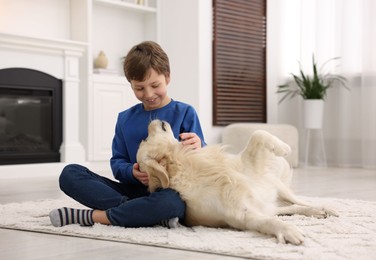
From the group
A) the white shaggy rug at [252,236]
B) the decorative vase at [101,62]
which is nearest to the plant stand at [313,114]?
the decorative vase at [101,62]

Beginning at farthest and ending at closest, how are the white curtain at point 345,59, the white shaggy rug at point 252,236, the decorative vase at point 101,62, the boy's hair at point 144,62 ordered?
the white curtain at point 345,59
the decorative vase at point 101,62
the boy's hair at point 144,62
the white shaggy rug at point 252,236

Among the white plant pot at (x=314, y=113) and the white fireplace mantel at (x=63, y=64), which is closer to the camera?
the white fireplace mantel at (x=63, y=64)

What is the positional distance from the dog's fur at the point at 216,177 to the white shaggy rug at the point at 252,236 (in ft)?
0.17

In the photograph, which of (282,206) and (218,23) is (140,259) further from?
(218,23)

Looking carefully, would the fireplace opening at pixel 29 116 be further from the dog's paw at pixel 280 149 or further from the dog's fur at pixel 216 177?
the dog's paw at pixel 280 149

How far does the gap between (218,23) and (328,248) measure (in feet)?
14.5

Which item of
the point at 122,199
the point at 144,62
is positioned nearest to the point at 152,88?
the point at 144,62

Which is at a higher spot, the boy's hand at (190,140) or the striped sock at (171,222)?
the boy's hand at (190,140)

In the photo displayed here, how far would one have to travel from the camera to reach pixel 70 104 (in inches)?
195

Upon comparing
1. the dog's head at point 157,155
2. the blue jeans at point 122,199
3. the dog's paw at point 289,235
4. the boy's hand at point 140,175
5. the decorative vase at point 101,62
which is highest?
the decorative vase at point 101,62

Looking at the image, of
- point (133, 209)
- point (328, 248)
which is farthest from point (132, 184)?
point (328, 248)

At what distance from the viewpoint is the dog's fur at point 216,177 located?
1876mm

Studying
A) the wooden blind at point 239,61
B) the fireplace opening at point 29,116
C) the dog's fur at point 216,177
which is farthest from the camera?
the wooden blind at point 239,61

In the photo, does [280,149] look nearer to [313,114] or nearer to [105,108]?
[105,108]
